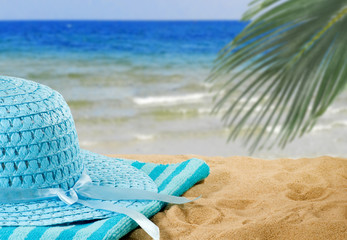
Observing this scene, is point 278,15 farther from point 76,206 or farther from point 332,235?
point 76,206

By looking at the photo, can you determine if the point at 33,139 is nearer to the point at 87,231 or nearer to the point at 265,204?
the point at 87,231

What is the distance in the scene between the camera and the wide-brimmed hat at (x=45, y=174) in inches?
43.7

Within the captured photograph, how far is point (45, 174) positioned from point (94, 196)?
0.15 metres

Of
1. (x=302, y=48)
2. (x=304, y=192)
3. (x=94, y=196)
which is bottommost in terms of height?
(x=304, y=192)

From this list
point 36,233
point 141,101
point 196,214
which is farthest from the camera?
point 141,101

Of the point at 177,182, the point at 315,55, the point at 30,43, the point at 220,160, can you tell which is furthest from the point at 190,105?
the point at 30,43

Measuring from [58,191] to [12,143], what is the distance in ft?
0.58

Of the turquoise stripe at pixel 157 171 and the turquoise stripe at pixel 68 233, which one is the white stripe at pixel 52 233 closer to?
the turquoise stripe at pixel 68 233

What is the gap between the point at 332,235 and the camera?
1.05 m

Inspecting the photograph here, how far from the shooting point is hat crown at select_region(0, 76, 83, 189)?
1.11 meters

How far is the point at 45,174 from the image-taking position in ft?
3.81

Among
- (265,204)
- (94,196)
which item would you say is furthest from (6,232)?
(265,204)

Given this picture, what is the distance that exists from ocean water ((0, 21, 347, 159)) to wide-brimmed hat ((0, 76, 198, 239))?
0.43 m

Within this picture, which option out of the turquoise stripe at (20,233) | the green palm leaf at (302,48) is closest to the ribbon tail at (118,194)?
the turquoise stripe at (20,233)
